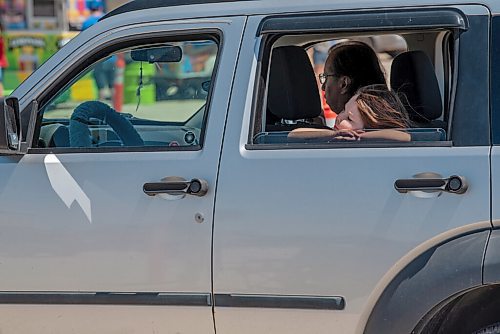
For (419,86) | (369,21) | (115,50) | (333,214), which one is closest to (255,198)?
(333,214)

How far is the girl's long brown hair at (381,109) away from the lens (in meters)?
3.37

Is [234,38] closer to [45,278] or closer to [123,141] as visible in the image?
[123,141]

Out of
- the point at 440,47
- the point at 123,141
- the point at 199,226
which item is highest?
the point at 440,47

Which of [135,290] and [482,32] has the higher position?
[482,32]

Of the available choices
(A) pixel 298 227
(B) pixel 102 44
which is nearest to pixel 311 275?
(A) pixel 298 227

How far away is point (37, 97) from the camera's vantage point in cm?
346

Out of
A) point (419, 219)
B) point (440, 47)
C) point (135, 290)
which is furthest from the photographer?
point (440, 47)

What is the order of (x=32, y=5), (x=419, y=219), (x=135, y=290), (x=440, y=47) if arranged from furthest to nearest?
(x=32, y=5) → (x=440, y=47) → (x=135, y=290) → (x=419, y=219)

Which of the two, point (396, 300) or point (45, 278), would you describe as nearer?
point (396, 300)

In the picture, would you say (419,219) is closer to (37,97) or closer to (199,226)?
(199,226)

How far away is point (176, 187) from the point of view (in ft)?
10.5

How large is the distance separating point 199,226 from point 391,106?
96 centimetres

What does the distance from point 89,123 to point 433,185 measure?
5.25 feet

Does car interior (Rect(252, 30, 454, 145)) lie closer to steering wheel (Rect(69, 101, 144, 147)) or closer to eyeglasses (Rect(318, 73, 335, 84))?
eyeglasses (Rect(318, 73, 335, 84))
